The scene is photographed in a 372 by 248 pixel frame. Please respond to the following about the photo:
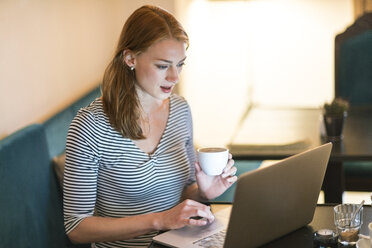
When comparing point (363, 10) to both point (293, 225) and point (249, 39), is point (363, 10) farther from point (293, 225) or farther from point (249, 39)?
point (293, 225)

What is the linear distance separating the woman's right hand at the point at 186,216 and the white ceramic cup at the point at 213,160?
0.11 meters

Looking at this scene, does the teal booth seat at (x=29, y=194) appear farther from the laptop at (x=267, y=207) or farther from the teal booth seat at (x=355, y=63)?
the teal booth seat at (x=355, y=63)

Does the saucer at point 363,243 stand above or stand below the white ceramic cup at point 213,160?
below

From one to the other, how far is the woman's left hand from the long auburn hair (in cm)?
20

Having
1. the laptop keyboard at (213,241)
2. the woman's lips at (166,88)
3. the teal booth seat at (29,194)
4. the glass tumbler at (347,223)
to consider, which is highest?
the woman's lips at (166,88)

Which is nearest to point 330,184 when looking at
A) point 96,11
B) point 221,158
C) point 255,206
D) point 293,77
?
point 221,158

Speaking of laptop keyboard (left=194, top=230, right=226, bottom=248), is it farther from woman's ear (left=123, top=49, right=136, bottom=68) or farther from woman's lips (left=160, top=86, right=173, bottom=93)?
woman's ear (left=123, top=49, right=136, bottom=68)

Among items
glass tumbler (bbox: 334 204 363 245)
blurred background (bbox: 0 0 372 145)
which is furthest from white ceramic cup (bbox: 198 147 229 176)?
blurred background (bbox: 0 0 372 145)

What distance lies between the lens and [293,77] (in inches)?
164

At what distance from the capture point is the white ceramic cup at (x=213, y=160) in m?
1.45

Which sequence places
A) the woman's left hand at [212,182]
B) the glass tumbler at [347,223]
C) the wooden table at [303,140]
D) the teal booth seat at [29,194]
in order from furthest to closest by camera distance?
the wooden table at [303,140] < the teal booth seat at [29,194] < the woman's left hand at [212,182] < the glass tumbler at [347,223]

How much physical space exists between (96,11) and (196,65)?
933 mm

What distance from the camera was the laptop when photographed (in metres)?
1.17

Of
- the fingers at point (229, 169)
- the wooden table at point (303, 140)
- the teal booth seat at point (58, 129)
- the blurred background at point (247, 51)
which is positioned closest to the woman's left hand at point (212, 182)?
the fingers at point (229, 169)
